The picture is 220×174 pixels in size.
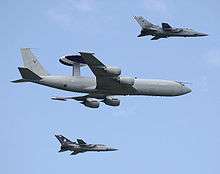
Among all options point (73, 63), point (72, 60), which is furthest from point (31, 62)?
point (72, 60)

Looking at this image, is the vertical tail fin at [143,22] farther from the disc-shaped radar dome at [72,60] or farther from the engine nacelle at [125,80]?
A: the engine nacelle at [125,80]

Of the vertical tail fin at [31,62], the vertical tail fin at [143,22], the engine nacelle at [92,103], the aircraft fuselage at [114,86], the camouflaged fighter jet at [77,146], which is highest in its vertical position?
the vertical tail fin at [143,22]

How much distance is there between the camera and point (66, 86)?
9331cm

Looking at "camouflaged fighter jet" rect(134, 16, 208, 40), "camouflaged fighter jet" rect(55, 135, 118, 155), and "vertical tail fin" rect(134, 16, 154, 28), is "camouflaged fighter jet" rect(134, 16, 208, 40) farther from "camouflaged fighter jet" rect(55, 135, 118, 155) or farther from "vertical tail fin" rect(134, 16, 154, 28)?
"camouflaged fighter jet" rect(55, 135, 118, 155)

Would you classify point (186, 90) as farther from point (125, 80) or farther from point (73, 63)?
point (73, 63)

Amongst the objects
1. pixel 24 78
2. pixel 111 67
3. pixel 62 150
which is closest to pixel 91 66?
pixel 111 67

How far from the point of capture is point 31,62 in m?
99.1

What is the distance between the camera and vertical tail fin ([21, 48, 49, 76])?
98.4 metres

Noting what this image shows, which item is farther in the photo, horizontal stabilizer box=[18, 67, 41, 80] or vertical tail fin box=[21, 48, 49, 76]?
vertical tail fin box=[21, 48, 49, 76]

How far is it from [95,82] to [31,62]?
1197 cm

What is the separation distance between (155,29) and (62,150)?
33707mm

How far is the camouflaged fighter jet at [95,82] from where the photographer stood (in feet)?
291

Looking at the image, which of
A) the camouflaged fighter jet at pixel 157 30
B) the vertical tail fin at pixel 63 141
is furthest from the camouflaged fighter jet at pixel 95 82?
the vertical tail fin at pixel 63 141

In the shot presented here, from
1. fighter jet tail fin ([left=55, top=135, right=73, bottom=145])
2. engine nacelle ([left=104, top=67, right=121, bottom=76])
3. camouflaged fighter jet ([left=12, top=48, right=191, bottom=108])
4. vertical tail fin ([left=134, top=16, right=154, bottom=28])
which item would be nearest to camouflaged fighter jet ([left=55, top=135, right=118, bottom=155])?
fighter jet tail fin ([left=55, top=135, right=73, bottom=145])
